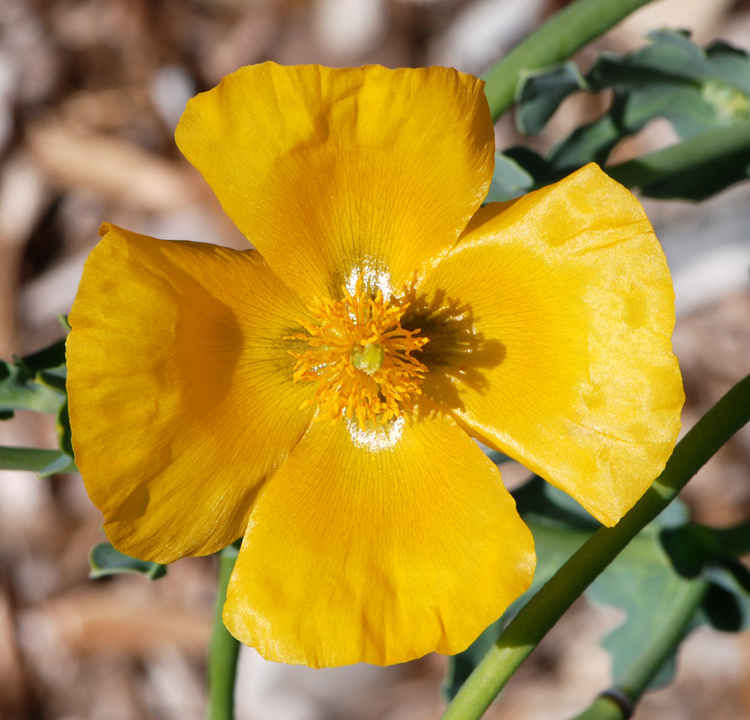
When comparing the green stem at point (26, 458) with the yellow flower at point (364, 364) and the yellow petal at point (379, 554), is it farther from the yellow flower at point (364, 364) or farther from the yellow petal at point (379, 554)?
the yellow petal at point (379, 554)

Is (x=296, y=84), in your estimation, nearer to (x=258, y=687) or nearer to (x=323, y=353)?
(x=323, y=353)

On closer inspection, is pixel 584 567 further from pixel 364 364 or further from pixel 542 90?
pixel 542 90

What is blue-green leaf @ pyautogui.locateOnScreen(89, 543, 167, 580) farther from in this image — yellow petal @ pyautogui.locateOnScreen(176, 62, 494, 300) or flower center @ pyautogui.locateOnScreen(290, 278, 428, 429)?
yellow petal @ pyautogui.locateOnScreen(176, 62, 494, 300)

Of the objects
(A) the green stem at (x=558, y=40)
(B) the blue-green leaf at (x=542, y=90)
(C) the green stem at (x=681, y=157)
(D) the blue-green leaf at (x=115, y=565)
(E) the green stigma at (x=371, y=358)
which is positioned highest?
(A) the green stem at (x=558, y=40)

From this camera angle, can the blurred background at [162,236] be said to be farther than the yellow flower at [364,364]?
Yes

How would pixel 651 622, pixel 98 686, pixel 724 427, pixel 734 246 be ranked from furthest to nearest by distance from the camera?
pixel 98 686 < pixel 734 246 < pixel 651 622 < pixel 724 427

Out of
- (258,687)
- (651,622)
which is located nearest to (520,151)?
(651,622)

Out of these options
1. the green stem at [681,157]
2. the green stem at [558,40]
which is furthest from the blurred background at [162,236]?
the green stem at [558,40]
